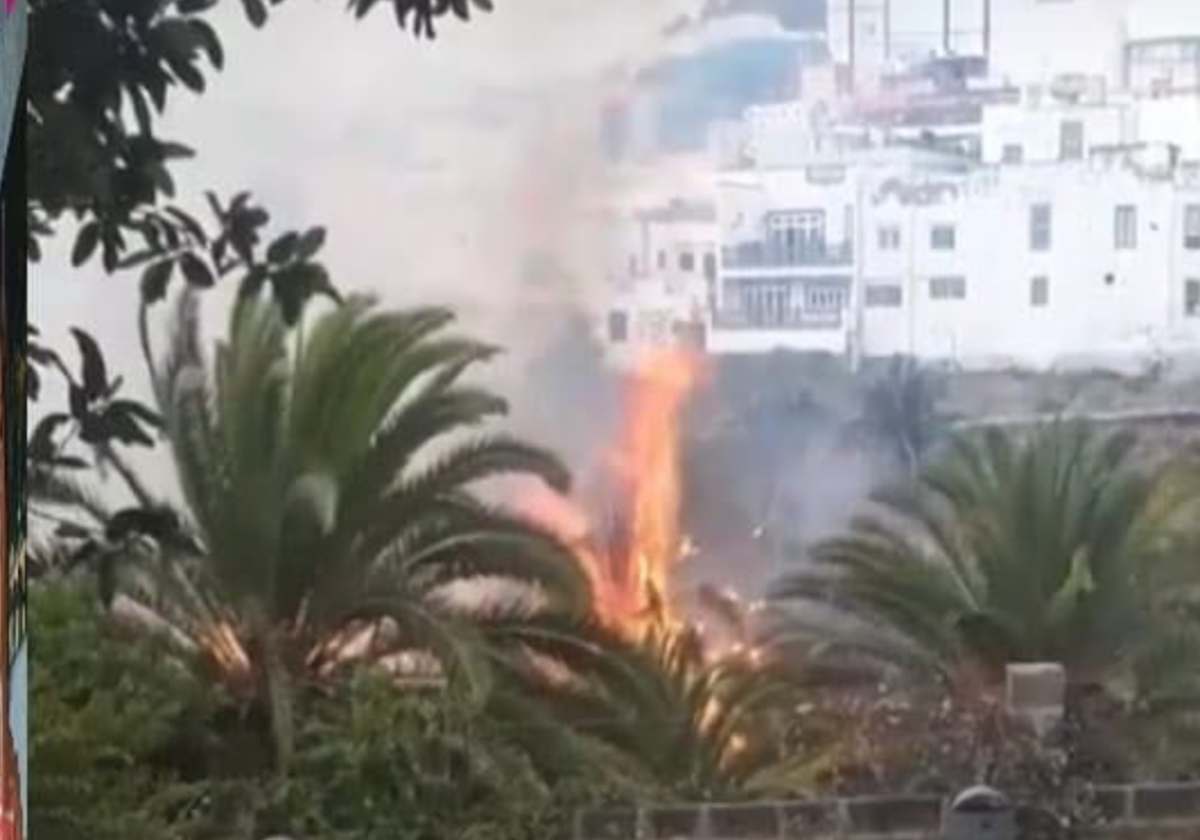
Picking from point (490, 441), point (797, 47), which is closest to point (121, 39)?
point (490, 441)

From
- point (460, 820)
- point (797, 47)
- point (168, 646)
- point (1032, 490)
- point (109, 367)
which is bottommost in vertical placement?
point (460, 820)

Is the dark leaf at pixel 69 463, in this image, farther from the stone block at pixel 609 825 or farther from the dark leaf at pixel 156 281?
the stone block at pixel 609 825

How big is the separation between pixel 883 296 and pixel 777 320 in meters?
0.12

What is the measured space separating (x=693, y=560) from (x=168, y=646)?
2.00 feet

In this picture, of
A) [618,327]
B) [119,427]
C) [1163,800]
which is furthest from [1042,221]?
[119,427]

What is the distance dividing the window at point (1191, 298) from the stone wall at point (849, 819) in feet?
1.82

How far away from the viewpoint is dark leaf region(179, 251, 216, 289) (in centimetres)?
246

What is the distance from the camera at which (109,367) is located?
2457mm

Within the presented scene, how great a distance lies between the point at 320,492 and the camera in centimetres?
248

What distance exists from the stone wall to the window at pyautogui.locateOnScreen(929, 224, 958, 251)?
2.10ft

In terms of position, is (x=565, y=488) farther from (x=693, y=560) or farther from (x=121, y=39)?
(x=121, y=39)

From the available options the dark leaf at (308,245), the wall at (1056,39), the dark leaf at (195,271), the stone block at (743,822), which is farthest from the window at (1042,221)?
the dark leaf at (195,271)

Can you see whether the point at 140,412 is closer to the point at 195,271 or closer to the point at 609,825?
the point at 195,271

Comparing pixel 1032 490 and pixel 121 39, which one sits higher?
pixel 121 39
